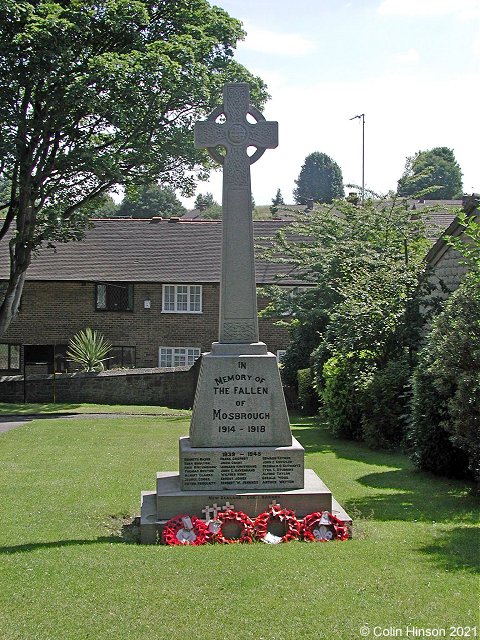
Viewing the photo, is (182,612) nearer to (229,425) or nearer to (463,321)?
(229,425)

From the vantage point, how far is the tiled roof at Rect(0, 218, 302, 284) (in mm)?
35406

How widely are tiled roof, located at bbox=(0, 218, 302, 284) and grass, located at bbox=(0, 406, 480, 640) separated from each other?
78.4 feet

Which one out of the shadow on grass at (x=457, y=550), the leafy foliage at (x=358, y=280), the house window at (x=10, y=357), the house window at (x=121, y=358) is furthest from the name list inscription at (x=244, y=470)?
the house window at (x=10, y=357)

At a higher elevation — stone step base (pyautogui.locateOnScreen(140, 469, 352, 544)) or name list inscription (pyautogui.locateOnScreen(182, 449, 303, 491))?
name list inscription (pyautogui.locateOnScreen(182, 449, 303, 491))

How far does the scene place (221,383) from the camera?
31.2 ft

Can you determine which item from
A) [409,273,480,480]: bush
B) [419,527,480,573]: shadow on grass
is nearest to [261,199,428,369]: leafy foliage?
[409,273,480,480]: bush

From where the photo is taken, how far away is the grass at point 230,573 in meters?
5.87

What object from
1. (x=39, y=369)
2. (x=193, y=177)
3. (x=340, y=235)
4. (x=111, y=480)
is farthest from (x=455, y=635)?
(x=39, y=369)

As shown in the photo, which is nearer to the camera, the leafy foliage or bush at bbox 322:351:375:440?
bush at bbox 322:351:375:440

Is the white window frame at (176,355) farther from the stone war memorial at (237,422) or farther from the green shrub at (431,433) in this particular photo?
the stone war memorial at (237,422)

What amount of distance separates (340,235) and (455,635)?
18814 millimetres

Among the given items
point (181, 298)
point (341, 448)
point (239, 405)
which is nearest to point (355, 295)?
point (341, 448)

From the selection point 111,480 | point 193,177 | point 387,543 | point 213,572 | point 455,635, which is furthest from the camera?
point 193,177

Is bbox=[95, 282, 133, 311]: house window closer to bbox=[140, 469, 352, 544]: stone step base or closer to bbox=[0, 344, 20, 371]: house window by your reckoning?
bbox=[0, 344, 20, 371]: house window
